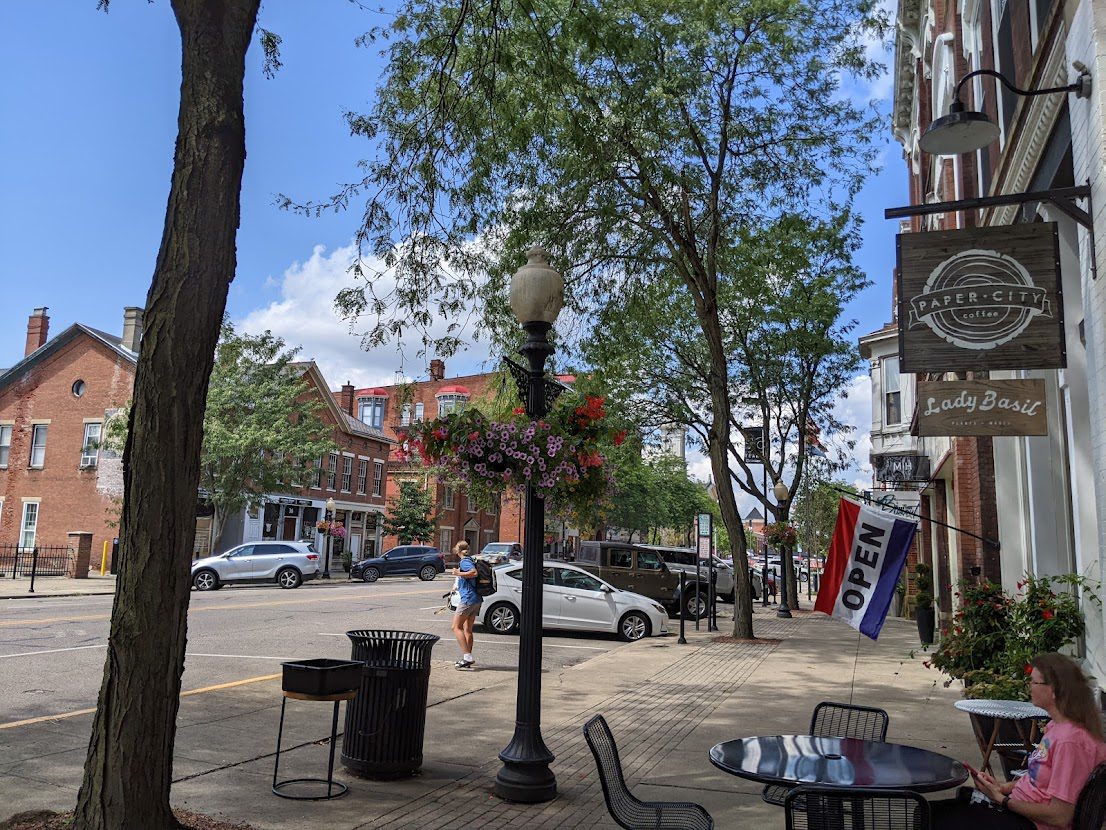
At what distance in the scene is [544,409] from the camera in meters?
7.09

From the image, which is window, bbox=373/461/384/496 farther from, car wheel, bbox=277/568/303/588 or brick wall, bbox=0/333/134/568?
car wheel, bbox=277/568/303/588

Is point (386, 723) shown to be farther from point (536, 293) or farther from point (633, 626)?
point (633, 626)

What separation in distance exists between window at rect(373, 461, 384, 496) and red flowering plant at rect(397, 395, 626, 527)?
4918 cm

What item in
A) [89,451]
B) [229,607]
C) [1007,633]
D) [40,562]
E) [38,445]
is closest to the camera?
[1007,633]

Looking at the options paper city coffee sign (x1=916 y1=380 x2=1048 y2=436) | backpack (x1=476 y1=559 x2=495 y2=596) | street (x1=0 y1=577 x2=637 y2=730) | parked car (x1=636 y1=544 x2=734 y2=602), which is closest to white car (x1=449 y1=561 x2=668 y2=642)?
street (x1=0 y1=577 x2=637 y2=730)

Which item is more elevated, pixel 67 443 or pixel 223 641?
pixel 67 443

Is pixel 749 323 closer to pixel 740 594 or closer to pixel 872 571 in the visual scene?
pixel 740 594

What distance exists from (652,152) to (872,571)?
1076 cm

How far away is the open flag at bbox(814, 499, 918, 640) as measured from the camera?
6.75 meters

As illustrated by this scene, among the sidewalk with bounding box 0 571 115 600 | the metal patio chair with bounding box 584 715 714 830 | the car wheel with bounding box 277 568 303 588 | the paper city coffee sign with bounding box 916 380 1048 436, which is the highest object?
the paper city coffee sign with bounding box 916 380 1048 436

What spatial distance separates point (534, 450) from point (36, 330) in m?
45.9

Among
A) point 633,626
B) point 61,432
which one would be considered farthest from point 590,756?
point 61,432

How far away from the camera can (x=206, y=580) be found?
29438mm

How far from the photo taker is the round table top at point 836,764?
420 centimetres
